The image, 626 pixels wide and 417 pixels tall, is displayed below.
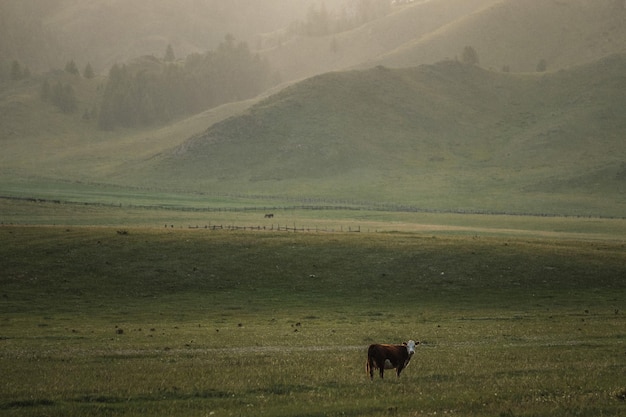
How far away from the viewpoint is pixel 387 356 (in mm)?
23625

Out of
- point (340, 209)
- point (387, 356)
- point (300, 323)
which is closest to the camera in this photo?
point (387, 356)

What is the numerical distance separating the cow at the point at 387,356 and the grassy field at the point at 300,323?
49 cm

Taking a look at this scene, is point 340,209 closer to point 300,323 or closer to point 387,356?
point 300,323

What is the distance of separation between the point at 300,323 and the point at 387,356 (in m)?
Result: 19.9

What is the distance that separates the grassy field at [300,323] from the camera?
21062mm

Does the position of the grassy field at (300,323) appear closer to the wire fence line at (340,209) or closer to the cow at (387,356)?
the cow at (387,356)

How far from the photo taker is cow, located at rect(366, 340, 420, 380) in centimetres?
2347

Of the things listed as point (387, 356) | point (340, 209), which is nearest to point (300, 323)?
point (387, 356)

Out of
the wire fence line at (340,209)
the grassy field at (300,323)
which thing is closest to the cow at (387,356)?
the grassy field at (300,323)

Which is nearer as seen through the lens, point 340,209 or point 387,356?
point 387,356

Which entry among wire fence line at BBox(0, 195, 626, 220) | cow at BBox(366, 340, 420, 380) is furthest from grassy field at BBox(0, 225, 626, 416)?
wire fence line at BBox(0, 195, 626, 220)

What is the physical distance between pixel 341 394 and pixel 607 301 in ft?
124

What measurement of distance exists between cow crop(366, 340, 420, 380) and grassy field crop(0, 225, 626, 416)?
491mm

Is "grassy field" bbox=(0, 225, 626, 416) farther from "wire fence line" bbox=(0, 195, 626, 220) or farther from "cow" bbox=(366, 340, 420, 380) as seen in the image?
"wire fence line" bbox=(0, 195, 626, 220)
